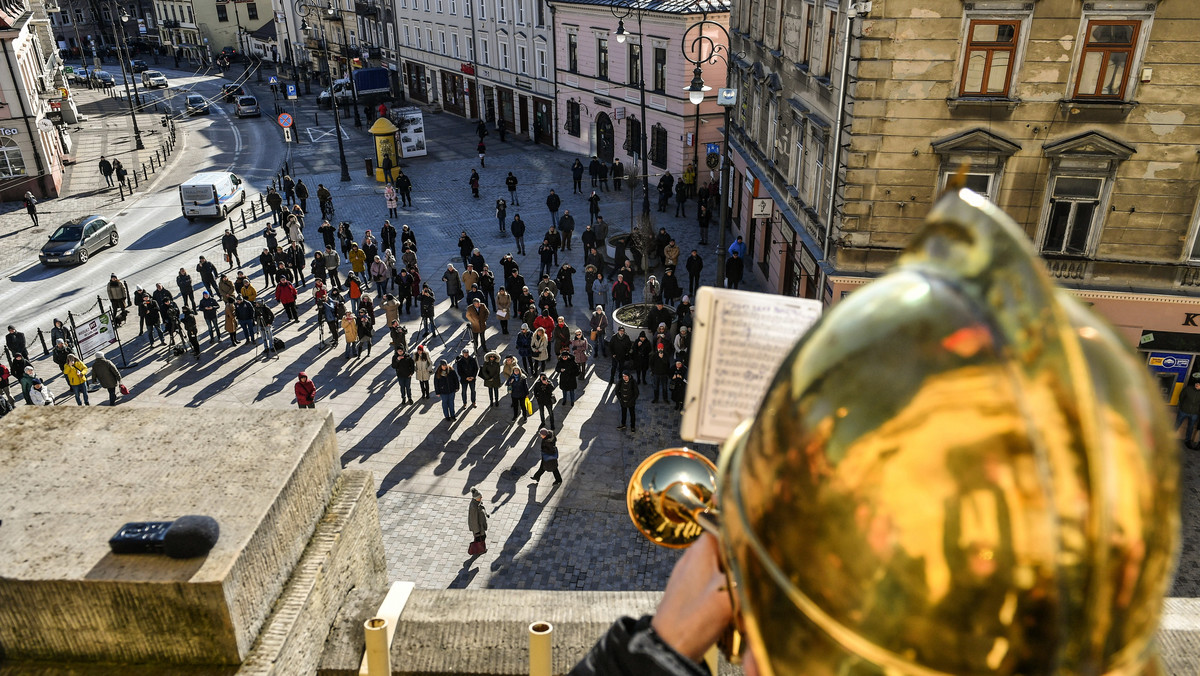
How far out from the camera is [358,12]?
2377 inches

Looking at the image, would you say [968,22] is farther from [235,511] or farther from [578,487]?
[235,511]

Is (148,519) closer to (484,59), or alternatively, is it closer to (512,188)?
(512,188)

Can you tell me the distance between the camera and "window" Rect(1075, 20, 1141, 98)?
1416 cm

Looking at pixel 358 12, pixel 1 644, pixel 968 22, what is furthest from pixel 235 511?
pixel 358 12

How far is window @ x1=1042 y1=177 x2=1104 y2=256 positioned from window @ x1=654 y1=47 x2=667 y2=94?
20.9 meters

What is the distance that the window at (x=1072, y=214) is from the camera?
1524 cm

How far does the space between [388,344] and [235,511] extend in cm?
1516

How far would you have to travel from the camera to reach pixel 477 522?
12.1 metres

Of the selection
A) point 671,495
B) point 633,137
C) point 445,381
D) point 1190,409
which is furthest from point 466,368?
point 633,137

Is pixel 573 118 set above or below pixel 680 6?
below

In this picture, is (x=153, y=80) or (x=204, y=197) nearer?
(x=204, y=197)

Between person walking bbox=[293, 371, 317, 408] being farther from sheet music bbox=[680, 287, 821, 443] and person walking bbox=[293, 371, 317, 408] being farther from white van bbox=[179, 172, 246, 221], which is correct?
white van bbox=[179, 172, 246, 221]

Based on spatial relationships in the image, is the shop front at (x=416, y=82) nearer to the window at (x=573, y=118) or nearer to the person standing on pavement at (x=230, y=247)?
the window at (x=573, y=118)

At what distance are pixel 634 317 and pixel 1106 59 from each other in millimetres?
10383
